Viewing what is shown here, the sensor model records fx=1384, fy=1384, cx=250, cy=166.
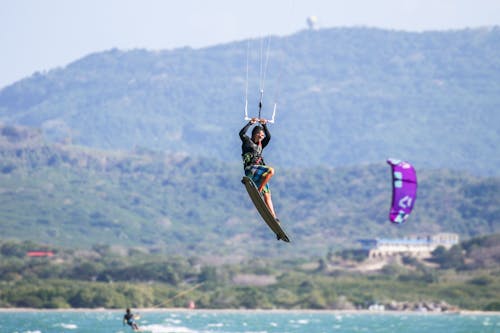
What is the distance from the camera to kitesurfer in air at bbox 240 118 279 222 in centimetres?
2672

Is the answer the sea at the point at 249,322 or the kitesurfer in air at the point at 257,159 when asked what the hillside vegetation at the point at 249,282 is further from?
the kitesurfer in air at the point at 257,159

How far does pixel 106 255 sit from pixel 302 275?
28888mm

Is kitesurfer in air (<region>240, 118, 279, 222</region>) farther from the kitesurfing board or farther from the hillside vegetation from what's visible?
the hillside vegetation

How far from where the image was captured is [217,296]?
130 metres

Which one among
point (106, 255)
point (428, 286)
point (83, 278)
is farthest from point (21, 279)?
point (428, 286)

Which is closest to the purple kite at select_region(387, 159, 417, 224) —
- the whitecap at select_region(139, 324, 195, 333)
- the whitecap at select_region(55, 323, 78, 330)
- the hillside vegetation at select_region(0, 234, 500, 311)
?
the whitecap at select_region(139, 324, 195, 333)

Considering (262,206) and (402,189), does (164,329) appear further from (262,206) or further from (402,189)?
(262,206)

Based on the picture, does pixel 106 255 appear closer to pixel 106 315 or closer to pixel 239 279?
pixel 239 279

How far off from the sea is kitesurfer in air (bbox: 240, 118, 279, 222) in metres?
54.3

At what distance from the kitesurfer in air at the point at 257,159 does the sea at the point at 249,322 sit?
54.3 meters

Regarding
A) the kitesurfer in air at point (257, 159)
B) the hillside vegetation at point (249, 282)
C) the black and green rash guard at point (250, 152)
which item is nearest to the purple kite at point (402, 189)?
the kitesurfer in air at point (257, 159)

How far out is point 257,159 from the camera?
26953 mm

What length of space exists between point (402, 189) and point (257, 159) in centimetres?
2606

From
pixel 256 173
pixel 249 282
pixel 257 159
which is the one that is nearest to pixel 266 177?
pixel 256 173
